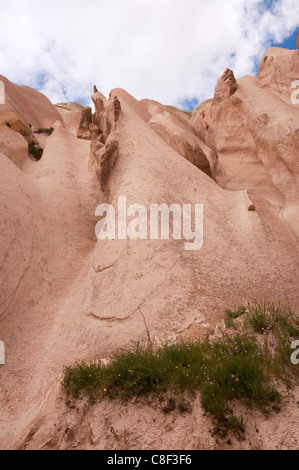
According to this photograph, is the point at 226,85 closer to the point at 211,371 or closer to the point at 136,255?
the point at 136,255

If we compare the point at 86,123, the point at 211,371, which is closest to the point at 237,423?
the point at 211,371

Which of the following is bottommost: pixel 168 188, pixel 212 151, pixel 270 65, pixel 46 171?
pixel 168 188

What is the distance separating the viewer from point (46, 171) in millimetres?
10383

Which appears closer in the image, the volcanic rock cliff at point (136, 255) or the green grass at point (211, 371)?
the green grass at point (211, 371)

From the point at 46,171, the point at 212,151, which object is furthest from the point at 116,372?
the point at 212,151

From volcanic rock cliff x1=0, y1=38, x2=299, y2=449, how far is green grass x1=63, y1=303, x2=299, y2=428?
186mm

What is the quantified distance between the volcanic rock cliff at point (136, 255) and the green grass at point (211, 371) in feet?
0.61

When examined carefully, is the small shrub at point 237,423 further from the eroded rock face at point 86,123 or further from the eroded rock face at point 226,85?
the eroded rock face at point 86,123

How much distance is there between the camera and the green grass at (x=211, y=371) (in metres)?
3.05

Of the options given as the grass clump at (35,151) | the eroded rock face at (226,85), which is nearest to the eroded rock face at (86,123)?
the grass clump at (35,151)

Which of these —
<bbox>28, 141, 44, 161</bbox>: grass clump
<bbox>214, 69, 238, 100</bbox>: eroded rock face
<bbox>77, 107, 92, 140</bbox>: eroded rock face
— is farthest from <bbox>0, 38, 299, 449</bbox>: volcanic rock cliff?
<bbox>77, 107, 92, 140</bbox>: eroded rock face

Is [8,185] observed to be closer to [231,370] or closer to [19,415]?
[19,415]

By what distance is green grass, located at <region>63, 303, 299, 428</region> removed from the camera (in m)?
3.05
